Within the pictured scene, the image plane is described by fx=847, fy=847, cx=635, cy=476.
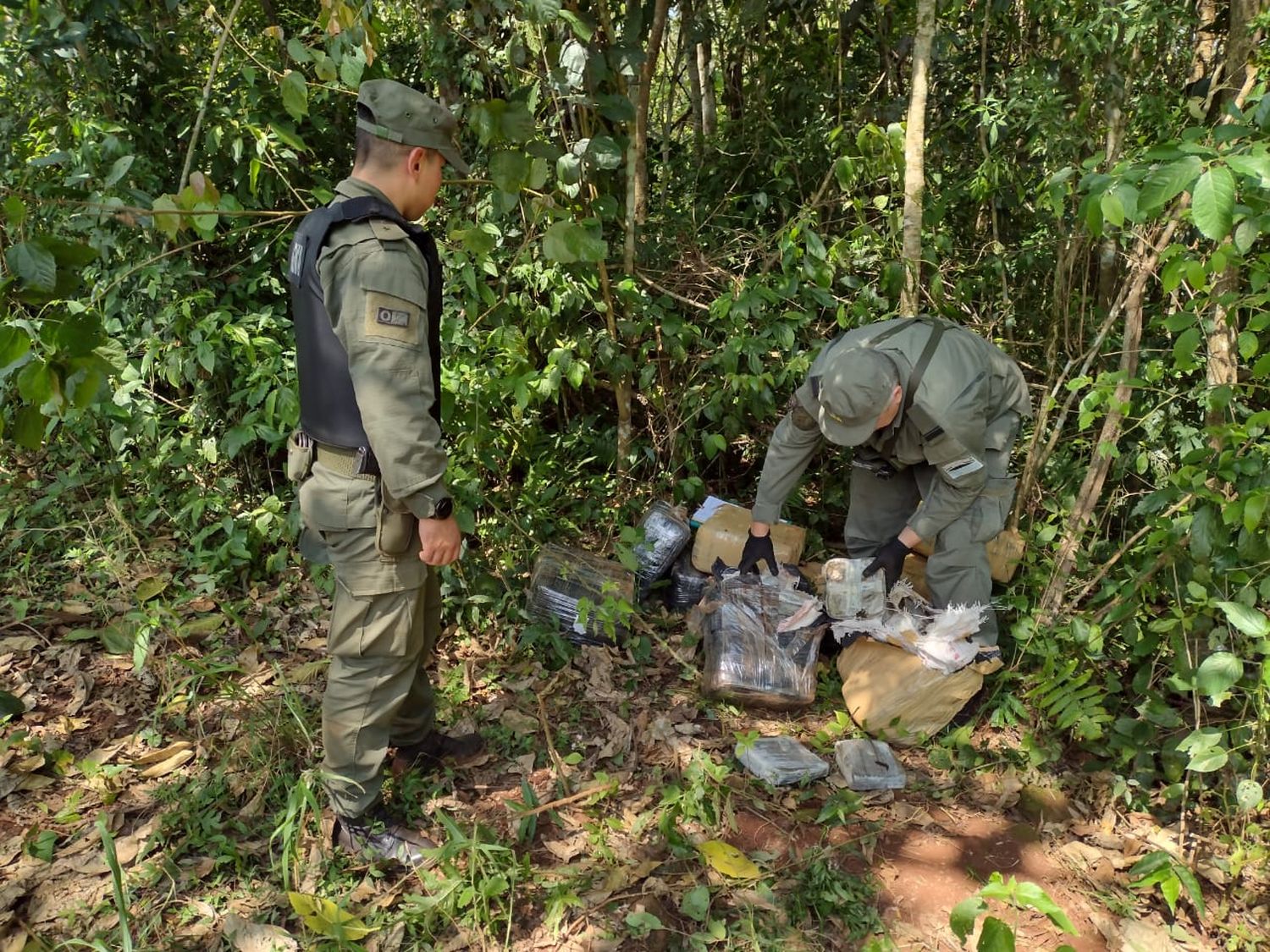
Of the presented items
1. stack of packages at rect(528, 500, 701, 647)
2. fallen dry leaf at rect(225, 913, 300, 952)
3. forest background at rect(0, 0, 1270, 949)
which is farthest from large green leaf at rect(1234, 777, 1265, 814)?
fallen dry leaf at rect(225, 913, 300, 952)

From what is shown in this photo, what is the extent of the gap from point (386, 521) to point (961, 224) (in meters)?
3.54

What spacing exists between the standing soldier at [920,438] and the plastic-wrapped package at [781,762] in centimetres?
74

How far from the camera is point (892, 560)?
129 inches

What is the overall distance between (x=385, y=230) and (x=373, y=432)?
1.72 ft

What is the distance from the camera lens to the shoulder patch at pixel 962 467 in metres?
3.07

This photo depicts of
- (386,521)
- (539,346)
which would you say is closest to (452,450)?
(539,346)

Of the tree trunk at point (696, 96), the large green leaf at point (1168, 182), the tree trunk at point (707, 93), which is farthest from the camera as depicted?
the tree trunk at point (707, 93)

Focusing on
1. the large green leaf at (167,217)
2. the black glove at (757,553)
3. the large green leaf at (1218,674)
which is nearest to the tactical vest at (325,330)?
the large green leaf at (167,217)

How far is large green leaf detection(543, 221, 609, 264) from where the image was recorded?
2549 millimetres

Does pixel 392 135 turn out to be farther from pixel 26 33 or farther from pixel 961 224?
pixel 961 224

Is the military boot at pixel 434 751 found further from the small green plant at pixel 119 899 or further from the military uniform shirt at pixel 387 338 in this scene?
the military uniform shirt at pixel 387 338

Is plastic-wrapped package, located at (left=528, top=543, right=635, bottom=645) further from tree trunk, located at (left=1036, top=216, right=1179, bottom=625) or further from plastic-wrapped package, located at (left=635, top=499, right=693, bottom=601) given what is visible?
tree trunk, located at (left=1036, top=216, right=1179, bottom=625)

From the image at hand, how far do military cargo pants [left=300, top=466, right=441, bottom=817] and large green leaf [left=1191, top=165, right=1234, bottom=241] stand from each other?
204cm

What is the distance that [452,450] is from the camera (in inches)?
143
